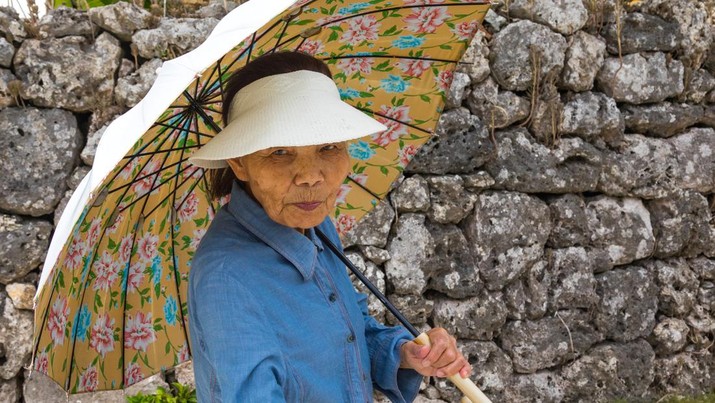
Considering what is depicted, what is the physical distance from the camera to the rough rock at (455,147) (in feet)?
12.1

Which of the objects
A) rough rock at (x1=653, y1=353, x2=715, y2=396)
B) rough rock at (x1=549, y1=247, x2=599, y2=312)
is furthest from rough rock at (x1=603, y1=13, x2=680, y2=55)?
rough rock at (x1=653, y1=353, x2=715, y2=396)

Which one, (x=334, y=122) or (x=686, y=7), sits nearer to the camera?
(x=334, y=122)

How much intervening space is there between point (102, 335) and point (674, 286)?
11.6 feet

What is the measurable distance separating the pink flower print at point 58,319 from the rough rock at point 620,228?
3.06m

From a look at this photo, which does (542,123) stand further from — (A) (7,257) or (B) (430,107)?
(A) (7,257)

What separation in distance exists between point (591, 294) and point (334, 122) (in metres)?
3.03

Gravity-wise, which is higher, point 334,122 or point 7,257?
point 334,122

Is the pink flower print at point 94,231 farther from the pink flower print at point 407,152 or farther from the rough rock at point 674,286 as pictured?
the rough rock at point 674,286

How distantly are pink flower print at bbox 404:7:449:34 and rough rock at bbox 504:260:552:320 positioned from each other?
220cm

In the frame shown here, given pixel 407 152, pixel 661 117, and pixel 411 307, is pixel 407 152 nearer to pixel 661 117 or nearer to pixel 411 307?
pixel 411 307

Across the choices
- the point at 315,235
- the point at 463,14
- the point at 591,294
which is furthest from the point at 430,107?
the point at 591,294

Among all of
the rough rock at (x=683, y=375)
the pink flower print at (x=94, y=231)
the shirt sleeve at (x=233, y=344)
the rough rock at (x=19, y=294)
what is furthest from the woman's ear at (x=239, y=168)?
the rough rock at (x=683, y=375)

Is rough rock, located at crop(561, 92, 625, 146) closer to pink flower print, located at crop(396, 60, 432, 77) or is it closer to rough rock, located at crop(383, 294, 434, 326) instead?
rough rock, located at crop(383, 294, 434, 326)

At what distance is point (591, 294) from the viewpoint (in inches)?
160
